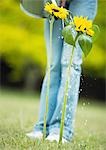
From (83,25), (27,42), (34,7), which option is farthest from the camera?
(27,42)

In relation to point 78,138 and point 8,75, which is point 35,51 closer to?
point 8,75

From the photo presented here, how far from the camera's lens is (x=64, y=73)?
4.57 meters

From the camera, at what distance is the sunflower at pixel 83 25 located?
396cm

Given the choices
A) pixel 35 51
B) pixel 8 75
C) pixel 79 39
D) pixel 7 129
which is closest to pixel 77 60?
pixel 79 39

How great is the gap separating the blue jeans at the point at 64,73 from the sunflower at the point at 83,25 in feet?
1.61

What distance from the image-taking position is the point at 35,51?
750 inches

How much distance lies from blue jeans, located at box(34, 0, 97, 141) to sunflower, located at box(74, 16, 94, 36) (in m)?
0.49

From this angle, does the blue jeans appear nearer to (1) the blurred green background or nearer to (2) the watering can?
(2) the watering can

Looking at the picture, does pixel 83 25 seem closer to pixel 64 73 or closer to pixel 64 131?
pixel 64 73

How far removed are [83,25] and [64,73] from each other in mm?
664

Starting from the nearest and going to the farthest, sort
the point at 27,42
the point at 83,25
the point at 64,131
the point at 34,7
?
the point at 83,25 < the point at 64,131 < the point at 34,7 < the point at 27,42

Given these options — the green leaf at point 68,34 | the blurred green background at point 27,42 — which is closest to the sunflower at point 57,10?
the green leaf at point 68,34

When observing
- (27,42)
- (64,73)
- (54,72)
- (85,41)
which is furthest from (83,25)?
(27,42)

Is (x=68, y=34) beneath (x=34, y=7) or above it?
beneath
